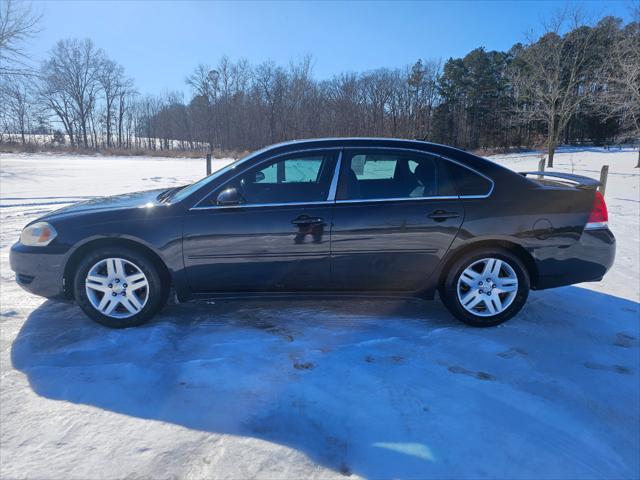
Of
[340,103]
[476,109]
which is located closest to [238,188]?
[340,103]

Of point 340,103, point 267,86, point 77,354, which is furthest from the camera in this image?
point 267,86

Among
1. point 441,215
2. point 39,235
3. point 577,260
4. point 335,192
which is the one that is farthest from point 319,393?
point 39,235

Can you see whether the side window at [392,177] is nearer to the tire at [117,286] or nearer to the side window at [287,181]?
the side window at [287,181]

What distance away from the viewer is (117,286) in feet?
10.6

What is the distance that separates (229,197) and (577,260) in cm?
285

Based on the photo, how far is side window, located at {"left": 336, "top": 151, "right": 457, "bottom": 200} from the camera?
3227mm

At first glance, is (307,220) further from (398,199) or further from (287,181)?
(398,199)

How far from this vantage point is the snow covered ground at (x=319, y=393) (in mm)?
1937

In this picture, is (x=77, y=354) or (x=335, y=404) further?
(x=77, y=354)

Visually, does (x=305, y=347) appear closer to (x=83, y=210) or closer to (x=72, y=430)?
(x=72, y=430)

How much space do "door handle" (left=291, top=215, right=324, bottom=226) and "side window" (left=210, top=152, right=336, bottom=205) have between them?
15 centimetres

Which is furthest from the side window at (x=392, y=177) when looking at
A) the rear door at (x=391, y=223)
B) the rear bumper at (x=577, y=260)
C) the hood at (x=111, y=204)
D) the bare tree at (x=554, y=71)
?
the bare tree at (x=554, y=71)

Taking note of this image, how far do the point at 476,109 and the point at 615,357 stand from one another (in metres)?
58.9

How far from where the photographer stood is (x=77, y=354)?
112 inches
